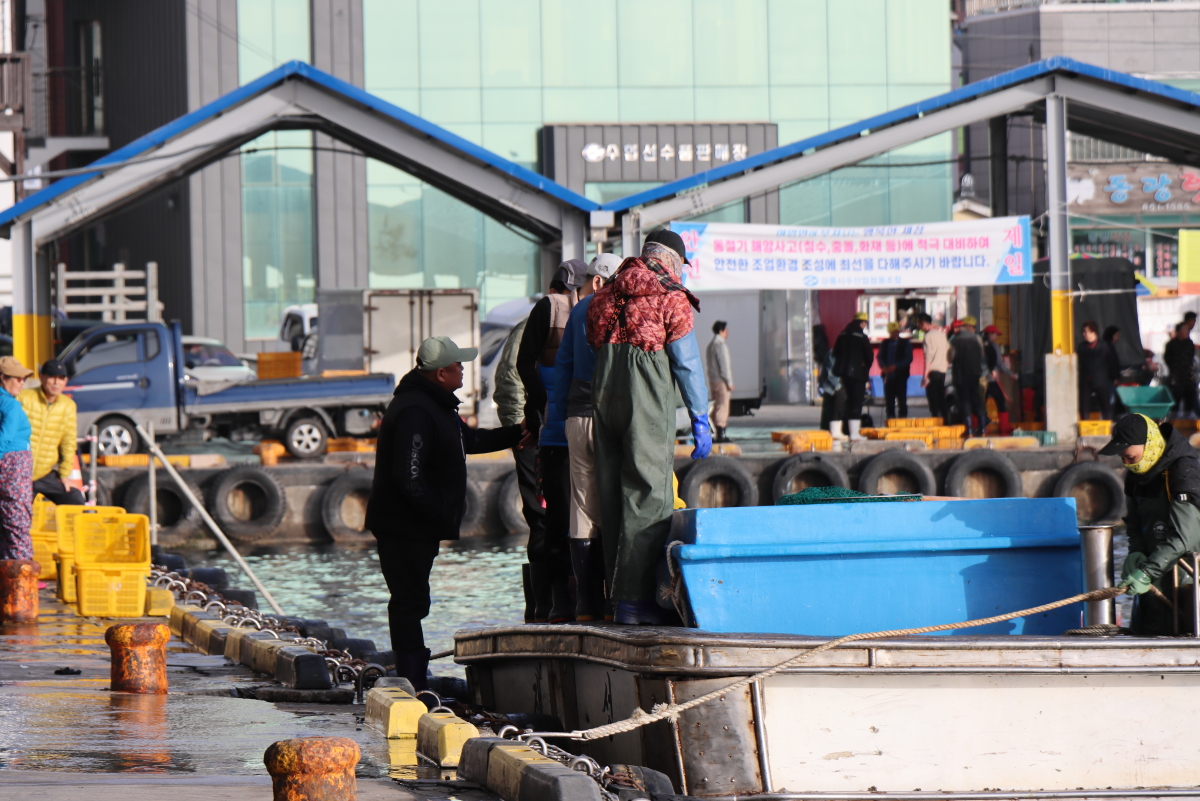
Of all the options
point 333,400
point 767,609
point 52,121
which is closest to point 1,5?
point 52,121

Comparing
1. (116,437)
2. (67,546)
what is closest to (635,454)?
(67,546)

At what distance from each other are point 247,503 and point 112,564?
360 inches

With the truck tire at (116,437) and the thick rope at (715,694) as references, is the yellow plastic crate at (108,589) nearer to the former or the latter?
the thick rope at (715,694)

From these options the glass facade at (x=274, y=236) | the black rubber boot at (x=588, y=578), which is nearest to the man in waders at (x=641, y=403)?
the black rubber boot at (x=588, y=578)

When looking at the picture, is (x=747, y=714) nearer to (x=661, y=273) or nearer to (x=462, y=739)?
(x=462, y=739)

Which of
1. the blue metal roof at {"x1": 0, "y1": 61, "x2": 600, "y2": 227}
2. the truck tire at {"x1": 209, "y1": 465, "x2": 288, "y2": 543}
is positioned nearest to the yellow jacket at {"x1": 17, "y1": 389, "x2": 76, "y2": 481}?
the truck tire at {"x1": 209, "y1": 465, "x2": 288, "y2": 543}

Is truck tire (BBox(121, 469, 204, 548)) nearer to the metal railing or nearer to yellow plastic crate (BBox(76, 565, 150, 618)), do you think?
yellow plastic crate (BBox(76, 565, 150, 618))

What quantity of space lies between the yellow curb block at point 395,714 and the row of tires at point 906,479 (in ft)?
43.7

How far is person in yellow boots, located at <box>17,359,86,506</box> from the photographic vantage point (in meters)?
12.9

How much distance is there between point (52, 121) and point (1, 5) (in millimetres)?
14230

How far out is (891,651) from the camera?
610 centimetres

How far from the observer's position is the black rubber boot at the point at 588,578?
738 centimetres

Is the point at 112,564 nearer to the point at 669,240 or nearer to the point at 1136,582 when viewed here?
the point at 669,240

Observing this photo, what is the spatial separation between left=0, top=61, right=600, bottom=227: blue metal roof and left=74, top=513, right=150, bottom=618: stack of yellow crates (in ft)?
37.4
